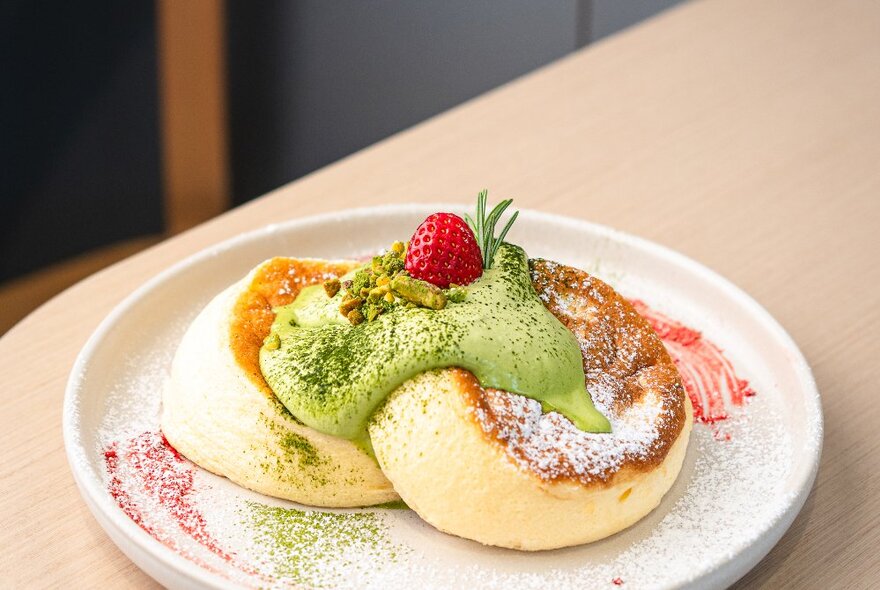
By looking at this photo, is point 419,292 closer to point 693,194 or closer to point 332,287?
point 332,287

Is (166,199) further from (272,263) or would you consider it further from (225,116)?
(272,263)

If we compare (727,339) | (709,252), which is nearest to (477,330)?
(727,339)

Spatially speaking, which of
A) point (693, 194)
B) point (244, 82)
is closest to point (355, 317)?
point (693, 194)

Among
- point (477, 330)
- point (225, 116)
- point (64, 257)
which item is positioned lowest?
point (64, 257)

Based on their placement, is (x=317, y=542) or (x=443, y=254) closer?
(x=317, y=542)

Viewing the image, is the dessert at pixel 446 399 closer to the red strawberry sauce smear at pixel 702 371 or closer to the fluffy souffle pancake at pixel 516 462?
the fluffy souffle pancake at pixel 516 462

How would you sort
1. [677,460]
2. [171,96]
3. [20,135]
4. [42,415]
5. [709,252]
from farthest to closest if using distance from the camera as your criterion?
[171,96], [20,135], [709,252], [42,415], [677,460]

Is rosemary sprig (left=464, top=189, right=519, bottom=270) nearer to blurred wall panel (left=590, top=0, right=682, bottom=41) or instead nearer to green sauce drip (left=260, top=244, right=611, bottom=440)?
green sauce drip (left=260, top=244, right=611, bottom=440)

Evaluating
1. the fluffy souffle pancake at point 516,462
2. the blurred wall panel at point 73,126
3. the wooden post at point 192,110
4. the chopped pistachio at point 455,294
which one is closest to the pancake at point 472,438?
the fluffy souffle pancake at point 516,462
